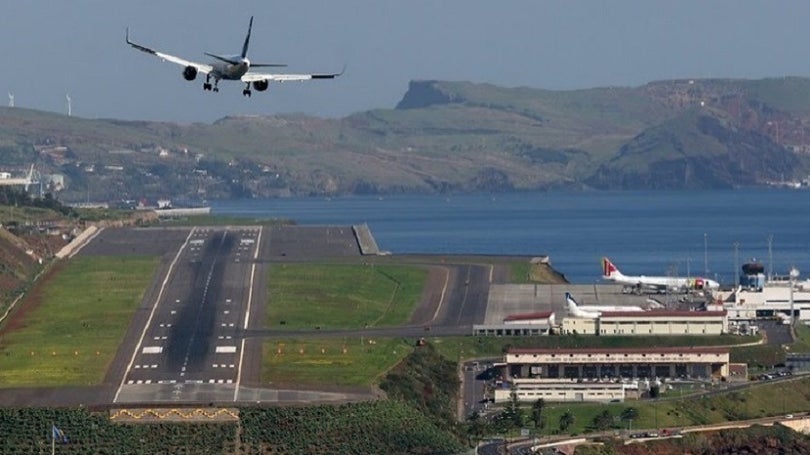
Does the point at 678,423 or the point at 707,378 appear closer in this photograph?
the point at 678,423

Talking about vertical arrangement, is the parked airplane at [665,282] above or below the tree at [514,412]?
below

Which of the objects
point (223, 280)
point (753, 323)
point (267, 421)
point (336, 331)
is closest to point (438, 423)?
point (267, 421)

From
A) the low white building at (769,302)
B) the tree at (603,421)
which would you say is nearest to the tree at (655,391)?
the tree at (603,421)

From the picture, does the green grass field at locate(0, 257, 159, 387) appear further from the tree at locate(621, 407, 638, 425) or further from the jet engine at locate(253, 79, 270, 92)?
the jet engine at locate(253, 79, 270, 92)

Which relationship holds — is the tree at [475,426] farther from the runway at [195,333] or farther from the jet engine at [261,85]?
the jet engine at [261,85]

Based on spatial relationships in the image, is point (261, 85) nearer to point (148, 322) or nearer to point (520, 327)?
point (148, 322)

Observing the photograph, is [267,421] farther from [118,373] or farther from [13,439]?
[118,373]
